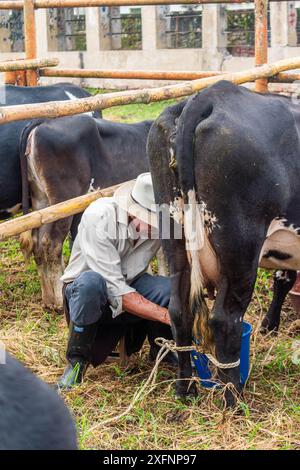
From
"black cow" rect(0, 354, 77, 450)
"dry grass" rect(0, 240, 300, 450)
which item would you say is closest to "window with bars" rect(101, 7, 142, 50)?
"dry grass" rect(0, 240, 300, 450)

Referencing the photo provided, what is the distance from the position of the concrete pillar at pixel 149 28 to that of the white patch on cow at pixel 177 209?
13660mm

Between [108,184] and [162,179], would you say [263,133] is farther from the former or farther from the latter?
[108,184]

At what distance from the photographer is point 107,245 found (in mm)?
4062

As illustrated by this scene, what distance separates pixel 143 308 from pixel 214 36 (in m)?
12.7

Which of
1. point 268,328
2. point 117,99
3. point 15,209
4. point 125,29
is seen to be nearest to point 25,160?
point 15,209

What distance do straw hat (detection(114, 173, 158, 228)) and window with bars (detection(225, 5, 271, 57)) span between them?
44.7 ft

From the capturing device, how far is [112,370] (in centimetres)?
436

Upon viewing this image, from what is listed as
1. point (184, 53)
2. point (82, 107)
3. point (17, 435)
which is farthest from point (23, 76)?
point (184, 53)

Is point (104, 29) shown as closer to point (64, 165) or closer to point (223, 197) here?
point (64, 165)

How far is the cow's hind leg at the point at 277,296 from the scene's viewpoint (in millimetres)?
4785

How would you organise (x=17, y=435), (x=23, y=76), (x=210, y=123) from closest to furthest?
(x=17, y=435) < (x=210, y=123) < (x=23, y=76)

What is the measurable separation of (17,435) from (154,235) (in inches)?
106

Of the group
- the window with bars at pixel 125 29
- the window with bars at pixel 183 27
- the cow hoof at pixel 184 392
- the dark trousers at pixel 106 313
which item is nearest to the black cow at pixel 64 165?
the dark trousers at pixel 106 313

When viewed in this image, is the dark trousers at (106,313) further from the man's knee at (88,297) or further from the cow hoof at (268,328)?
the cow hoof at (268,328)
